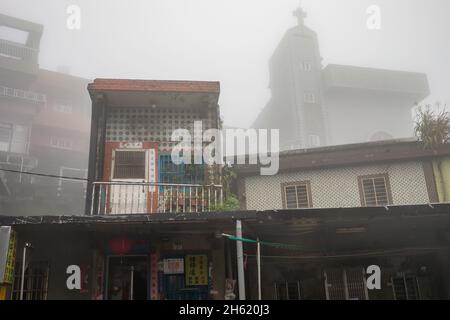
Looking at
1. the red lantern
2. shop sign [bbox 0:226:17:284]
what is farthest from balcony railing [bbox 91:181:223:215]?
shop sign [bbox 0:226:17:284]

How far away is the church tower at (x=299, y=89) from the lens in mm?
30797

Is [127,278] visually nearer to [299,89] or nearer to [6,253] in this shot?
[6,253]

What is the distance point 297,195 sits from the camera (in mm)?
15359

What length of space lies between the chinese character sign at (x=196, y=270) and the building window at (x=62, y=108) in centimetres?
2484

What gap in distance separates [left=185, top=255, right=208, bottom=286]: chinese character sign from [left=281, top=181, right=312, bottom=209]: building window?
4.67 m

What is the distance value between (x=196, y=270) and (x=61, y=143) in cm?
2377

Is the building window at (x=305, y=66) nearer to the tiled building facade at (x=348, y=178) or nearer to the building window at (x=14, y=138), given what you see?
the tiled building facade at (x=348, y=178)

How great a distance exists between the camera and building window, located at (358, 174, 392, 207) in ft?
48.9

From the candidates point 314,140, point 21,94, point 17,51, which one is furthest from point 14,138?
point 314,140

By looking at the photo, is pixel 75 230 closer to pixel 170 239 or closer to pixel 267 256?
pixel 170 239

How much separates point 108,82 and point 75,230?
4551 millimetres

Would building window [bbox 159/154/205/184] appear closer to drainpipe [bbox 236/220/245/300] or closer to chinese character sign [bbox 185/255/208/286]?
chinese character sign [bbox 185/255/208/286]

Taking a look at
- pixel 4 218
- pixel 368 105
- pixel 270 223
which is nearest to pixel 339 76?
pixel 368 105

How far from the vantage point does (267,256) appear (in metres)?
12.0
